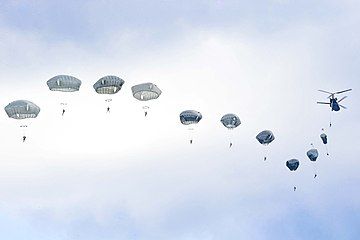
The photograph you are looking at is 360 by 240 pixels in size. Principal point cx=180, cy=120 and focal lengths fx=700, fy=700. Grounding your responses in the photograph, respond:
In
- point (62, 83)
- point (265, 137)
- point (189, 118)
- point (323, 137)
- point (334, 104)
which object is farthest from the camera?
point (323, 137)

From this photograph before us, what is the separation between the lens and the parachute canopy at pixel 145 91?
11675 cm

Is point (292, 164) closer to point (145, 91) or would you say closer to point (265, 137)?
point (265, 137)

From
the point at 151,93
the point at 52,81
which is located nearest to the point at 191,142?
the point at 151,93

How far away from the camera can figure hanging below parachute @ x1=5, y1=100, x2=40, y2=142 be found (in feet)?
366

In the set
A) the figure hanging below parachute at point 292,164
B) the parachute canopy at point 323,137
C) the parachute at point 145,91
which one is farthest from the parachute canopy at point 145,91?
the parachute canopy at point 323,137

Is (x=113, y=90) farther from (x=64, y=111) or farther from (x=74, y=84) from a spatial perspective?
(x=64, y=111)

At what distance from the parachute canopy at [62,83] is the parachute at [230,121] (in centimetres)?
2769

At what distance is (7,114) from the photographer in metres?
112

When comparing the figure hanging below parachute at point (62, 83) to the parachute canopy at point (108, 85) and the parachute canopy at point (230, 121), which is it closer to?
the parachute canopy at point (108, 85)

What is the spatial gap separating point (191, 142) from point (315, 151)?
121 feet

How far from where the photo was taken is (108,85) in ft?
374

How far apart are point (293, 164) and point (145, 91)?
1331 inches

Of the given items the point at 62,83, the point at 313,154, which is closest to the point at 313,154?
the point at 313,154

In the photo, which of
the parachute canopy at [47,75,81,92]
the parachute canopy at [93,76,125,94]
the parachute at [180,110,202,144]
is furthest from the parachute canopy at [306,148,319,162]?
the parachute canopy at [47,75,81,92]
